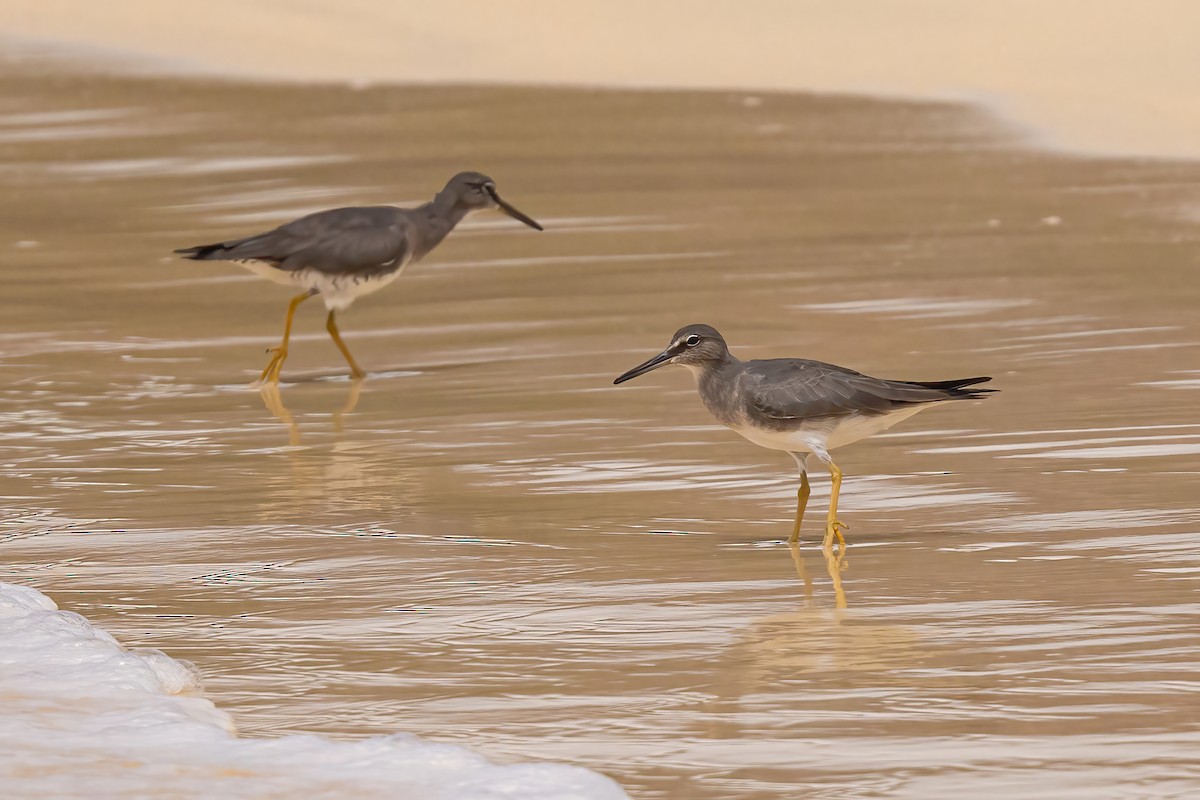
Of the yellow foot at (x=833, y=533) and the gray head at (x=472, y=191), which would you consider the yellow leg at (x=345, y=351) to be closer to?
the gray head at (x=472, y=191)

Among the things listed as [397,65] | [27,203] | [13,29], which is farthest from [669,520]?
[13,29]

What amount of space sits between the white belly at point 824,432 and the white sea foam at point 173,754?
7.14ft

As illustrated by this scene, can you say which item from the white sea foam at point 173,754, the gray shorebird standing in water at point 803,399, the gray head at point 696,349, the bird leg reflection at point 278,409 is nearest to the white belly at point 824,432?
the gray shorebird standing in water at point 803,399

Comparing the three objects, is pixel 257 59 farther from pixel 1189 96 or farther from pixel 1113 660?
pixel 1113 660

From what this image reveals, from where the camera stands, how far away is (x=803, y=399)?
21.6 feet

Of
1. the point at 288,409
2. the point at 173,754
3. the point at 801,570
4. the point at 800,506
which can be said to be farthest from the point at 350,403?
the point at 173,754

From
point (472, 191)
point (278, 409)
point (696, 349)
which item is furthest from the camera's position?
point (472, 191)

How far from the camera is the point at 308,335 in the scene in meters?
11.3

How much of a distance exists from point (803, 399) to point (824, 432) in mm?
161

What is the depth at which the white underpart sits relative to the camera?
34.2ft

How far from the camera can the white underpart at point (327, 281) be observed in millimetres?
10430

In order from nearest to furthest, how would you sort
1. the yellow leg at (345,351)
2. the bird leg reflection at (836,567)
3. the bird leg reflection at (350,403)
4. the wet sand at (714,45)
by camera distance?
the bird leg reflection at (836,567) → the bird leg reflection at (350,403) → the yellow leg at (345,351) → the wet sand at (714,45)

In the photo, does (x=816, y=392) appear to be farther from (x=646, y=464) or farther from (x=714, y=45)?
(x=714, y=45)

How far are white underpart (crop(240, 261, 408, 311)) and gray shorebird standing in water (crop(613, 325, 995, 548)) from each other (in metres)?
3.91
